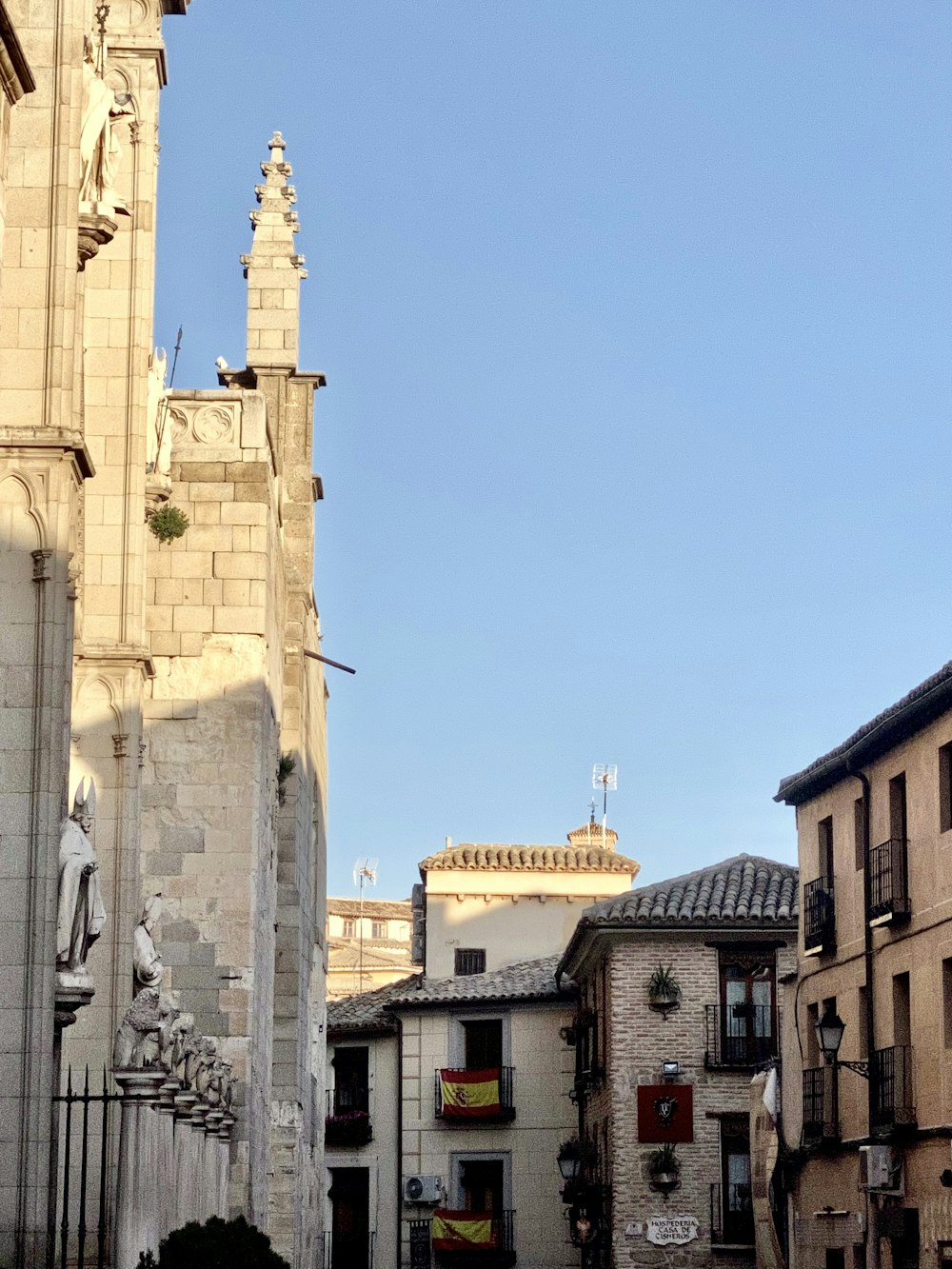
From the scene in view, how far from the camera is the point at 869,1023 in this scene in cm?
3366

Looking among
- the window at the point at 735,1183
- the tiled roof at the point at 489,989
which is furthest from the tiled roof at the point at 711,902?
the tiled roof at the point at 489,989

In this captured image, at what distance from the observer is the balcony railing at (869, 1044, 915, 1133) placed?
31250mm

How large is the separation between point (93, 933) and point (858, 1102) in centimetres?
2142

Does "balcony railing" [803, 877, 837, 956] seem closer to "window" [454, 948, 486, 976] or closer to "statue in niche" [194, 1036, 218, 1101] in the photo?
"statue in niche" [194, 1036, 218, 1101]

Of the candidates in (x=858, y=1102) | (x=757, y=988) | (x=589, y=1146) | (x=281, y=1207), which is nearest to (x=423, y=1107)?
(x=589, y=1146)

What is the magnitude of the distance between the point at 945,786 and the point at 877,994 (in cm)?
400

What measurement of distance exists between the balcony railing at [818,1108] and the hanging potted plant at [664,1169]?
8.01 metres

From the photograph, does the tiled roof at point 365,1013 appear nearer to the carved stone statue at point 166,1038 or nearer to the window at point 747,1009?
the window at point 747,1009

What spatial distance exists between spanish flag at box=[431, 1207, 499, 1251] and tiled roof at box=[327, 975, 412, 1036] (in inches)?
187

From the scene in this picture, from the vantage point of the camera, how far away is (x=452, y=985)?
181 feet

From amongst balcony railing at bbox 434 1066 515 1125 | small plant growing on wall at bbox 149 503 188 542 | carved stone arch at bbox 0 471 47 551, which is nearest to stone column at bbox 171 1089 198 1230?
carved stone arch at bbox 0 471 47 551

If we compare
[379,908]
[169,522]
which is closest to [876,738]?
[169,522]

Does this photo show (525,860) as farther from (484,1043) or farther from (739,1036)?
(739,1036)

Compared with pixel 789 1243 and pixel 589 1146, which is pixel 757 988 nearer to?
pixel 589 1146
